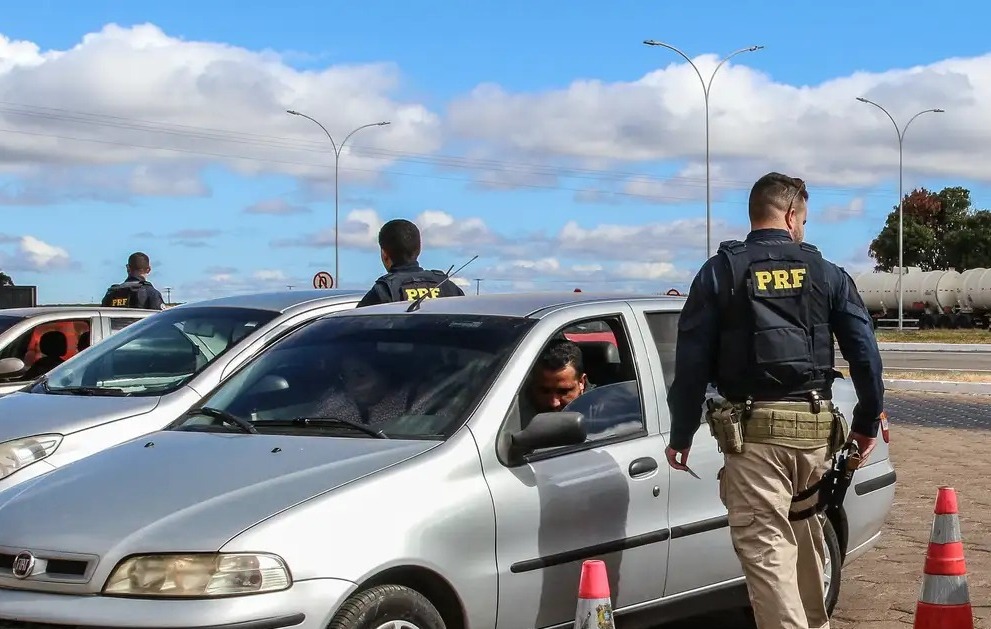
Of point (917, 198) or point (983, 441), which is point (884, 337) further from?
point (917, 198)

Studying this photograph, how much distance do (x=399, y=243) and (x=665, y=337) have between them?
270 centimetres

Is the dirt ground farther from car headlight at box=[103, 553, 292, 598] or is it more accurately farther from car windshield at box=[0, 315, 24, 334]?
car windshield at box=[0, 315, 24, 334]

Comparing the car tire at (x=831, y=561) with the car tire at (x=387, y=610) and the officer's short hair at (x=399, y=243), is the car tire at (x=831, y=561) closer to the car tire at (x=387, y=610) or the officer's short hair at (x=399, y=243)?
the car tire at (x=387, y=610)

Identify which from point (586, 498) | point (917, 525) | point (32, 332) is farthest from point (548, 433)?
point (32, 332)

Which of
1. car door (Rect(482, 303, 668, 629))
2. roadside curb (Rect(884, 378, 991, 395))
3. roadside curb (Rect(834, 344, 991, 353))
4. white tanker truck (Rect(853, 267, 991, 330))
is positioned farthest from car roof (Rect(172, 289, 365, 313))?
white tanker truck (Rect(853, 267, 991, 330))

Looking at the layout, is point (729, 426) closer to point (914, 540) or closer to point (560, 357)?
point (560, 357)

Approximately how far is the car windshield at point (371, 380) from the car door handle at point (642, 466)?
0.64 m

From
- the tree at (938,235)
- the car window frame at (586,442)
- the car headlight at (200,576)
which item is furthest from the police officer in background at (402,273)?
the tree at (938,235)

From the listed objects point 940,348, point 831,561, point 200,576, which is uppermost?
point 200,576

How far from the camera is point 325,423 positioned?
4.59m

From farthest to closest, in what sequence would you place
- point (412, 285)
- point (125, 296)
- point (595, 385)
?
1. point (125, 296)
2. point (412, 285)
3. point (595, 385)

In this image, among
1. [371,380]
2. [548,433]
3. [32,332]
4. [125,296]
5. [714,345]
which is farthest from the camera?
[125,296]

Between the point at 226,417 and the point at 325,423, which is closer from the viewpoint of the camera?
the point at 325,423

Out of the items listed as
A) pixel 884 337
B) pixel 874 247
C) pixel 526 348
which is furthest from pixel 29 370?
pixel 874 247
